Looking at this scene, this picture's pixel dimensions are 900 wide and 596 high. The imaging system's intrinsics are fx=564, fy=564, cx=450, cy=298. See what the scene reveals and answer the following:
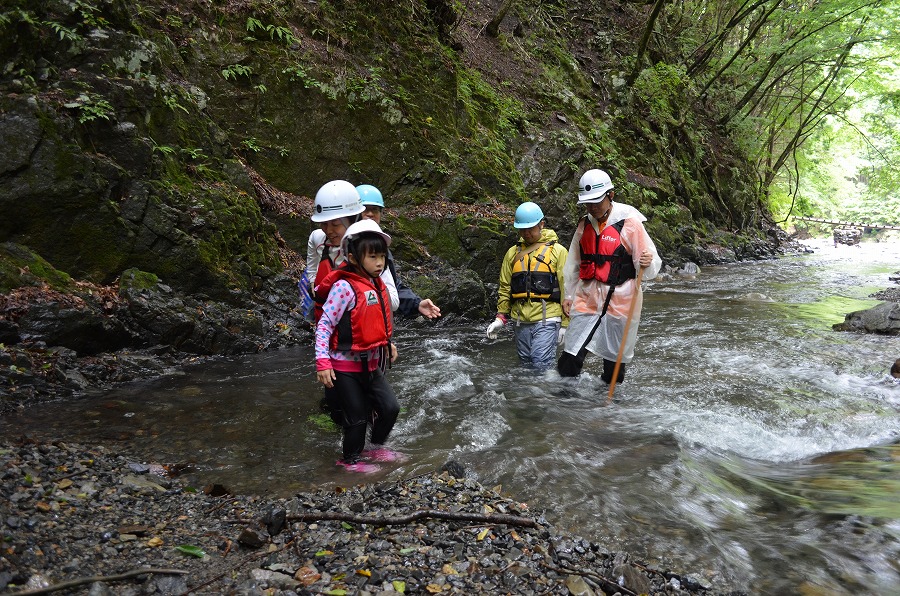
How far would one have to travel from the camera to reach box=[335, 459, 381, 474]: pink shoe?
14.4 feet

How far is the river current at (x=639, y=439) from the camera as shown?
331cm

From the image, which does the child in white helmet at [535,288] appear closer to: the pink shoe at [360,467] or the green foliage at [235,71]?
the pink shoe at [360,467]

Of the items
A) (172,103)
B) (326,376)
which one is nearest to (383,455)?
(326,376)

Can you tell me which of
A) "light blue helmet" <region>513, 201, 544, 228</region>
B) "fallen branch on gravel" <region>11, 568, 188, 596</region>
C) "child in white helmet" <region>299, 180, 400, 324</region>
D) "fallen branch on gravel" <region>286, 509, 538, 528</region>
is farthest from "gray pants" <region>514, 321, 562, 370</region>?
"fallen branch on gravel" <region>11, 568, 188, 596</region>

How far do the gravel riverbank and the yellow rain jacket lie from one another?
11.2ft

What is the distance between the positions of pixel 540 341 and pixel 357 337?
3163mm

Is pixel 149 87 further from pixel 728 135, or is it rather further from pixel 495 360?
pixel 728 135

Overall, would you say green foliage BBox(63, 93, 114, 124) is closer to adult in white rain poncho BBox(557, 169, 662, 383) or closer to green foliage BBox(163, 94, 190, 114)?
green foliage BBox(163, 94, 190, 114)

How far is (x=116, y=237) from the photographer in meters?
7.41

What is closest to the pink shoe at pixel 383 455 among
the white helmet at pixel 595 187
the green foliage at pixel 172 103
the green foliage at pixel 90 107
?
the white helmet at pixel 595 187

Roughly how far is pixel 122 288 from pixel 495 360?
5092 millimetres

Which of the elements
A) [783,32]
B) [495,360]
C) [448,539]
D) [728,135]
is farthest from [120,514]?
[728,135]

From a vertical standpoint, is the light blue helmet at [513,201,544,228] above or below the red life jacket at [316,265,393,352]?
above

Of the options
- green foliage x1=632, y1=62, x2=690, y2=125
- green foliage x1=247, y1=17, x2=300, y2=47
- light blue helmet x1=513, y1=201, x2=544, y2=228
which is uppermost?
green foliage x1=632, y1=62, x2=690, y2=125
